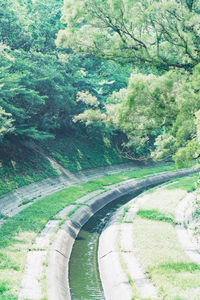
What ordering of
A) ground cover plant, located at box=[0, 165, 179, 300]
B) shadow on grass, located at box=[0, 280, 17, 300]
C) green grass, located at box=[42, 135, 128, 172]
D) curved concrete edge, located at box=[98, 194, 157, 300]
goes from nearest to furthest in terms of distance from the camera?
shadow on grass, located at box=[0, 280, 17, 300] < ground cover plant, located at box=[0, 165, 179, 300] < curved concrete edge, located at box=[98, 194, 157, 300] < green grass, located at box=[42, 135, 128, 172]

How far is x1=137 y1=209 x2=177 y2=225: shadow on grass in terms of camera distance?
50.9ft

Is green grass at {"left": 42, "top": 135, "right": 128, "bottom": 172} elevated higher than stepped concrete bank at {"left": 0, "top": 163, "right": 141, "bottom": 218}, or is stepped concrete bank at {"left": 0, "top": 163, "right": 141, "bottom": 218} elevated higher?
green grass at {"left": 42, "top": 135, "right": 128, "bottom": 172}

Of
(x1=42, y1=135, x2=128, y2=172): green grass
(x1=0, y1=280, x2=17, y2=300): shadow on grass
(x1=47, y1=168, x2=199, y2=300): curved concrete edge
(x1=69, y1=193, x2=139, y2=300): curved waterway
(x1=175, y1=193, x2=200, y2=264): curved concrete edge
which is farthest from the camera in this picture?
(x1=42, y1=135, x2=128, y2=172): green grass

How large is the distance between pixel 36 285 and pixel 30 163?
676 inches

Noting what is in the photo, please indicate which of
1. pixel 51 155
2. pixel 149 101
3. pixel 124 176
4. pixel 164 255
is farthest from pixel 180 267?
pixel 124 176

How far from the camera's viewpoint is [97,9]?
52.2ft

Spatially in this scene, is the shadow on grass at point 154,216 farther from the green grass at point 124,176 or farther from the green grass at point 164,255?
the green grass at point 124,176

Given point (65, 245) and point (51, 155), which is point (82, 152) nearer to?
point (51, 155)

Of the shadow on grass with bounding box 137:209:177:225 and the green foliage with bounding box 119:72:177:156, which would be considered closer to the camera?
the shadow on grass with bounding box 137:209:177:225

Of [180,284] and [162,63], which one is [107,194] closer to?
[162,63]

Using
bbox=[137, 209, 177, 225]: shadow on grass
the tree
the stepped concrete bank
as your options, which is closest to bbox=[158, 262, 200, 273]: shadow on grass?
bbox=[137, 209, 177, 225]: shadow on grass

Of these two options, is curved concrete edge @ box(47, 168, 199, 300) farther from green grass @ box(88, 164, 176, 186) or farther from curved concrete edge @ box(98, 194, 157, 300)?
green grass @ box(88, 164, 176, 186)

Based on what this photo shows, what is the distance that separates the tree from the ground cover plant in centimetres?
856


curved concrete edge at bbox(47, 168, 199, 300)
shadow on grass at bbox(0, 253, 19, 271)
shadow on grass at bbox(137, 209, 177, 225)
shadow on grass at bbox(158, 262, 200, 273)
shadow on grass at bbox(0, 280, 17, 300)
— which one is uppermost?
shadow on grass at bbox(0, 253, 19, 271)
